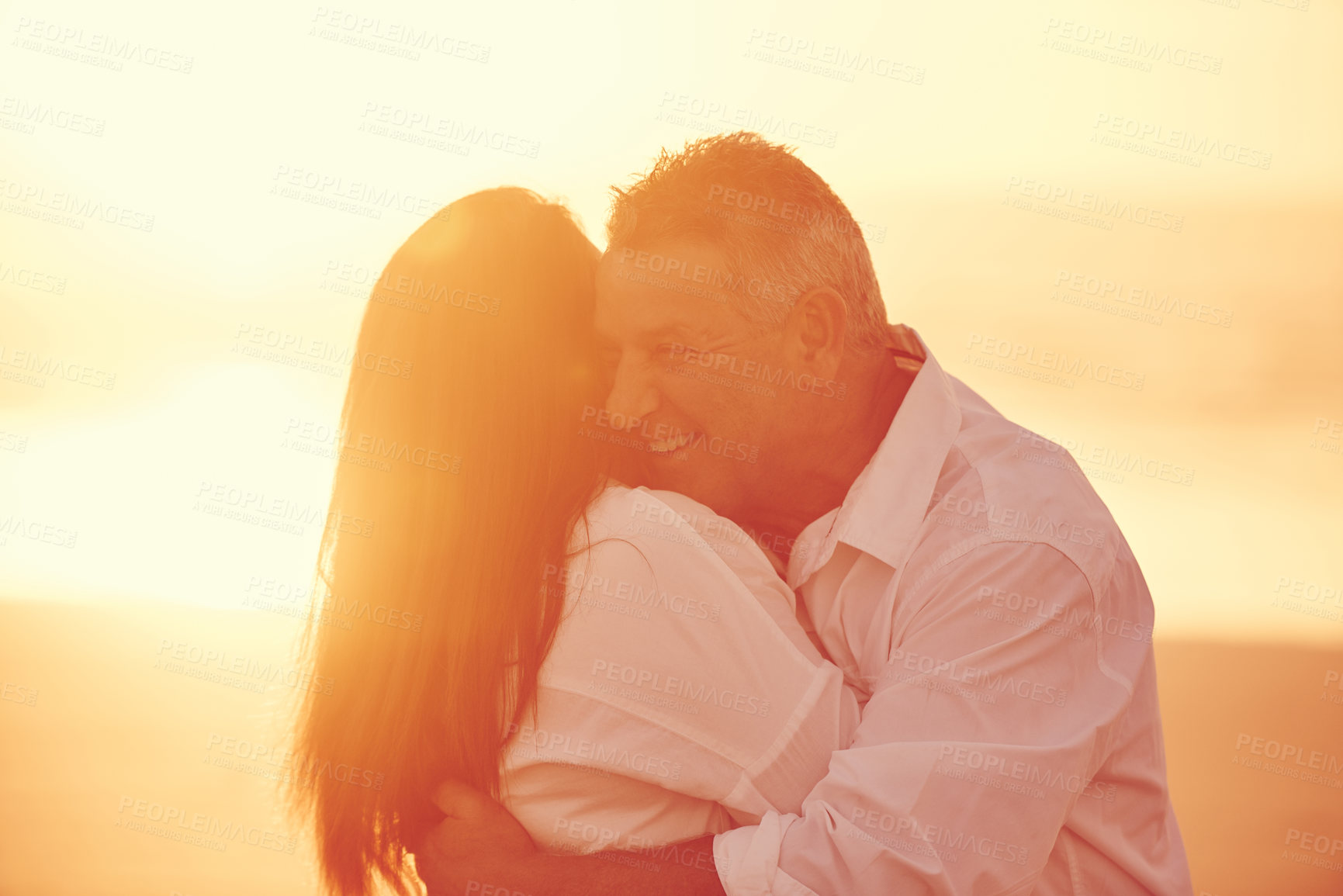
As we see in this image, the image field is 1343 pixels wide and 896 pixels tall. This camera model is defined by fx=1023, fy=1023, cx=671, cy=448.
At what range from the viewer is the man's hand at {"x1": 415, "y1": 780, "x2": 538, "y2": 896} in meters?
1.54

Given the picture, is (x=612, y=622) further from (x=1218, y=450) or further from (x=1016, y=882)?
(x=1218, y=450)

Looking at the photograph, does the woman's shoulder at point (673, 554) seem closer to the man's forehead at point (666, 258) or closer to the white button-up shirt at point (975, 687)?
the white button-up shirt at point (975, 687)

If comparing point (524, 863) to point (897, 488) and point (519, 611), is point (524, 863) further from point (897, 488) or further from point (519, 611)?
point (897, 488)

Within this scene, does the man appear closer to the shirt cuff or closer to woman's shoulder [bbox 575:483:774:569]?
the shirt cuff

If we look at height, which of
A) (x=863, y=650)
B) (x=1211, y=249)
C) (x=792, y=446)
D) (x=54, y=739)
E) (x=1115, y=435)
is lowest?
(x=54, y=739)

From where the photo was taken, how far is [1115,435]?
27.6ft

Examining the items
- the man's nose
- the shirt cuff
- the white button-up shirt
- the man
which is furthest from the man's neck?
the shirt cuff

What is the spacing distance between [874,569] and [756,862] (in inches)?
20.9

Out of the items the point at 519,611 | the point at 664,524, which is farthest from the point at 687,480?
the point at 519,611

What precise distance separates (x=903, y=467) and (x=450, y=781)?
0.90 meters

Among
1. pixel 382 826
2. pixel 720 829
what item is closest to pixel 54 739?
pixel 382 826

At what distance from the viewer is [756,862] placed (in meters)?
1.37

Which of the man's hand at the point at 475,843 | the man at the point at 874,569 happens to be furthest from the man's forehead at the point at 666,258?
the man's hand at the point at 475,843

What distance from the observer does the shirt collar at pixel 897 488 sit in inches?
65.4
